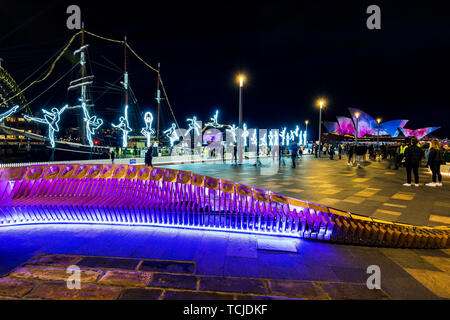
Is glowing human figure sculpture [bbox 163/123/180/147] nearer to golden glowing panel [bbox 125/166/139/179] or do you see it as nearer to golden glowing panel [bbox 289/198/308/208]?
golden glowing panel [bbox 125/166/139/179]

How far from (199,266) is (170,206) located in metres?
1.74

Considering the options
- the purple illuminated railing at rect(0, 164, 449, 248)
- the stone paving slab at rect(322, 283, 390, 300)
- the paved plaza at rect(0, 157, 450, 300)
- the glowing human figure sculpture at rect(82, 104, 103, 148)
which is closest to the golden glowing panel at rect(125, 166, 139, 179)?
the purple illuminated railing at rect(0, 164, 449, 248)

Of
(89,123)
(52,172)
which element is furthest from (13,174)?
(89,123)

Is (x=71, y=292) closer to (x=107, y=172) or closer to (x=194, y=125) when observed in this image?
(x=107, y=172)

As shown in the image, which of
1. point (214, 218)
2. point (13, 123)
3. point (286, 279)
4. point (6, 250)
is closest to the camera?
point (286, 279)

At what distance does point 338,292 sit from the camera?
264 cm

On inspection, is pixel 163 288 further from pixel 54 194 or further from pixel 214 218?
pixel 54 194

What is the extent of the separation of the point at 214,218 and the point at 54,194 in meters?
3.33

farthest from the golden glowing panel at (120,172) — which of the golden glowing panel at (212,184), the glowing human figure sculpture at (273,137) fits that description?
the glowing human figure sculpture at (273,137)

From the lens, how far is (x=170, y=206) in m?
4.73

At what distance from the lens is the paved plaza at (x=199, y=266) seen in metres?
2.60

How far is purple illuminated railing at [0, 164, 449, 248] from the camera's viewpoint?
4.14m

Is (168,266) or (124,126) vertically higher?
(124,126)
